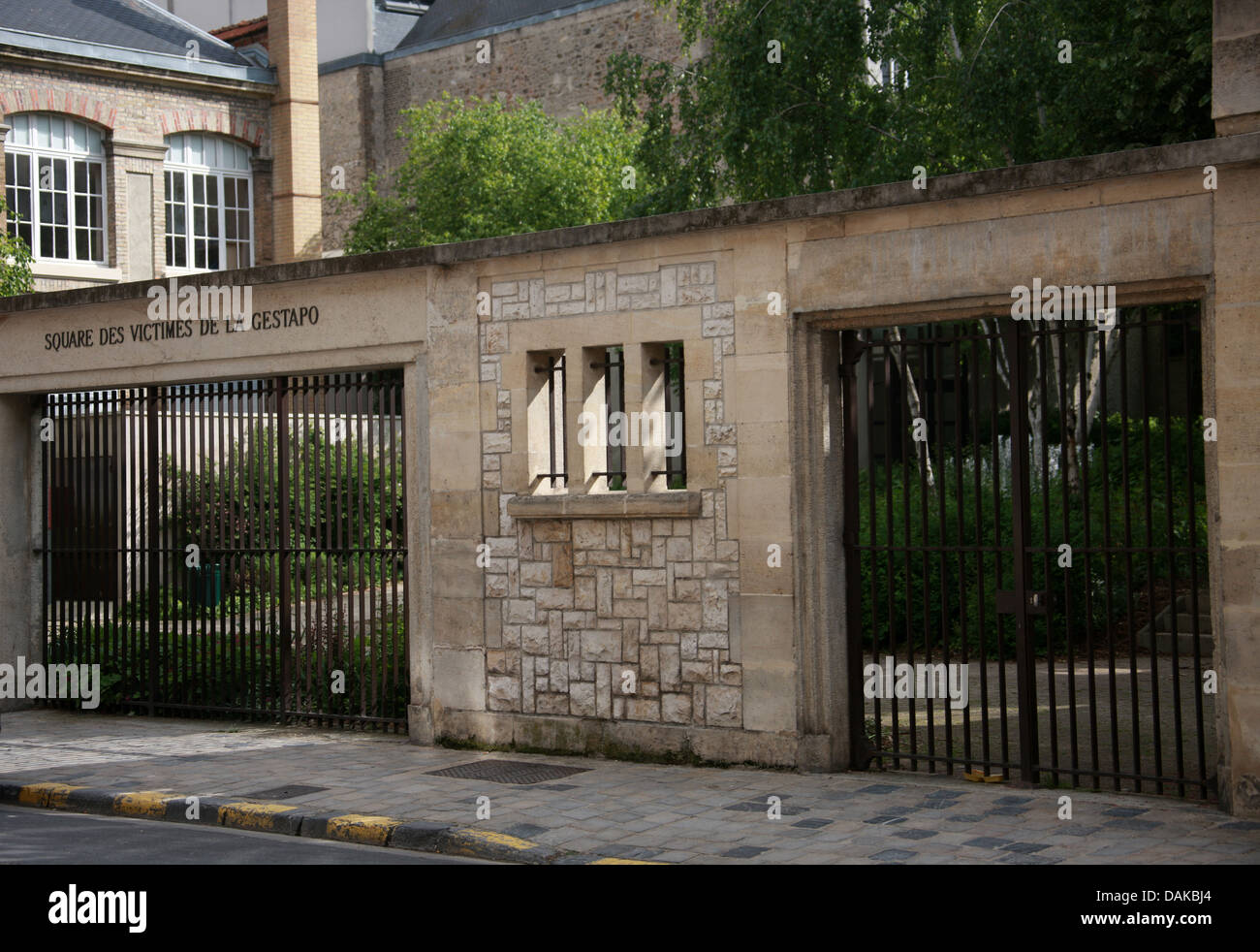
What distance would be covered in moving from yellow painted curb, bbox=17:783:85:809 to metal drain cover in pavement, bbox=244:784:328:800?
1346 mm

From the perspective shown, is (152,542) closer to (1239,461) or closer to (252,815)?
(252,815)

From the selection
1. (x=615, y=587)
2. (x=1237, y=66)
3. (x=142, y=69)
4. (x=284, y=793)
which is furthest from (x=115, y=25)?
(x=1237, y=66)

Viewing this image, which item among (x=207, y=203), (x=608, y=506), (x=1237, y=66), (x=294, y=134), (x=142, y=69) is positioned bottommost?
(x=608, y=506)

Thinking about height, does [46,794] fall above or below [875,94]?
below

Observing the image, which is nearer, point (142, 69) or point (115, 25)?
point (142, 69)

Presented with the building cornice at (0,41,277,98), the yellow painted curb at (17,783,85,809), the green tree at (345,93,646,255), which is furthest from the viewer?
the green tree at (345,93,646,255)

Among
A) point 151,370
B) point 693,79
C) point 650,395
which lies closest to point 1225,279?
point 650,395

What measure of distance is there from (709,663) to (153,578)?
5733 millimetres

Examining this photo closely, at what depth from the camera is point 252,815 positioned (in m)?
9.01

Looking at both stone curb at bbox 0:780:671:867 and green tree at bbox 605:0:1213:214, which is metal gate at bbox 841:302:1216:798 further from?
green tree at bbox 605:0:1213:214

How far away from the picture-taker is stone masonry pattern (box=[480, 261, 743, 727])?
33.3 feet

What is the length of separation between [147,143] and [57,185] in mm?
1889

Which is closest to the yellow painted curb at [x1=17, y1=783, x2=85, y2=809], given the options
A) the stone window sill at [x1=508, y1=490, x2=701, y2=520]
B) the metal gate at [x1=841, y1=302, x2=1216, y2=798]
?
the stone window sill at [x1=508, y1=490, x2=701, y2=520]

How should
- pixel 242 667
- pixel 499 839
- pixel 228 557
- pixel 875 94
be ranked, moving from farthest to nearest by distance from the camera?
pixel 875 94 → pixel 228 557 → pixel 242 667 → pixel 499 839
